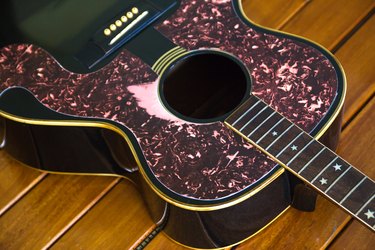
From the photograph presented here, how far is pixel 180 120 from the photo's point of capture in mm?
997

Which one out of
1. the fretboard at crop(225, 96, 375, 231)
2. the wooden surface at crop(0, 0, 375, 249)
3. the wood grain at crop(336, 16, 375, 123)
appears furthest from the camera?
the wood grain at crop(336, 16, 375, 123)

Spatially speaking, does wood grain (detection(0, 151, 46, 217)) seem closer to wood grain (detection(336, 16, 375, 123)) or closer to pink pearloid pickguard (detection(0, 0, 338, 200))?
pink pearloid pickguard (detection(0, 0, 338, 200))

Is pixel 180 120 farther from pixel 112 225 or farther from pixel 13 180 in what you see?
pixel 13 180

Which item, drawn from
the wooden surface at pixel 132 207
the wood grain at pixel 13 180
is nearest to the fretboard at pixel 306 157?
the wooden surface at pixel 132 207

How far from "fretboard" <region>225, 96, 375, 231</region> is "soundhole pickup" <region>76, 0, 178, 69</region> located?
10.6 inches

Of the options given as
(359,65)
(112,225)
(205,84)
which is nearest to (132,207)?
(112,225)

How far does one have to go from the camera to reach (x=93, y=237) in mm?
1105

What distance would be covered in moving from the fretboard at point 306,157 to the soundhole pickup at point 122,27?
269mm

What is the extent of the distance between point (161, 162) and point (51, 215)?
299 millimetres

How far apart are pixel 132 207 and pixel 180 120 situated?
0.23 meters

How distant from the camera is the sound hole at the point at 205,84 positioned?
1.07 m

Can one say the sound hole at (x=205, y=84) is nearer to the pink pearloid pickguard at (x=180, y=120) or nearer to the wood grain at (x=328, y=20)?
the pink pearloid pickguard at (x=180, y=120)

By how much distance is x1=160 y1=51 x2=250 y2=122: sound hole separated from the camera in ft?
3.51

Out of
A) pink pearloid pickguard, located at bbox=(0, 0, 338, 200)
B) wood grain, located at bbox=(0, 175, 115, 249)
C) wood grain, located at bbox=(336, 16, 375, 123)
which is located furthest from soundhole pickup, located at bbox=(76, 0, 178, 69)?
wood grain, located at bbox=(336, 16, 375, 123)
